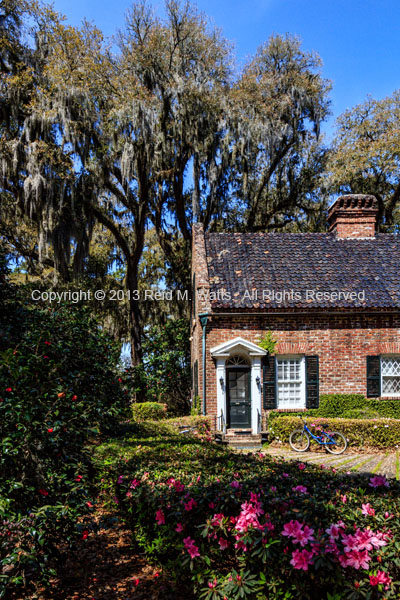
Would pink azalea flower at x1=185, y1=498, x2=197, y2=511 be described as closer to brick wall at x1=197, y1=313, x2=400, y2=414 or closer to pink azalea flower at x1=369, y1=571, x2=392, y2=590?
pink azalea flower at x1=369, y1=571, x2=392, y2=590

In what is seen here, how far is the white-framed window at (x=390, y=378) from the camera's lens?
1308 centimetres

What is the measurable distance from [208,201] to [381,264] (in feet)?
26.6

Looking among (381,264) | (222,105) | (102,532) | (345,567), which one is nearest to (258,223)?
(222,105)

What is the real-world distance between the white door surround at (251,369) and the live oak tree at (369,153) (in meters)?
11.1

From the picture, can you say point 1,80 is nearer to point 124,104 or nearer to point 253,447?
point 124,104

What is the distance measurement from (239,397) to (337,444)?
3203 mm

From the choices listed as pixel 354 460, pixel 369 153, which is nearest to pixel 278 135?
pixel 369 153

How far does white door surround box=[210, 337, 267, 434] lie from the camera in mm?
12789

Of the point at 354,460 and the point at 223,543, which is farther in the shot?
the point at 354,460

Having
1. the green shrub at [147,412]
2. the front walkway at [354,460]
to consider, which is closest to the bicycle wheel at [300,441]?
the front walkway at [354,460]

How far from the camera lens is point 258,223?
895 inches

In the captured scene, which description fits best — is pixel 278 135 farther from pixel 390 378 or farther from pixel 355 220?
pixel 390 378

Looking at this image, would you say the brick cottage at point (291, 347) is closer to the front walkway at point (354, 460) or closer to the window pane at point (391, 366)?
the window pane at point (391, 366)

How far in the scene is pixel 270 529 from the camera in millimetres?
2932
